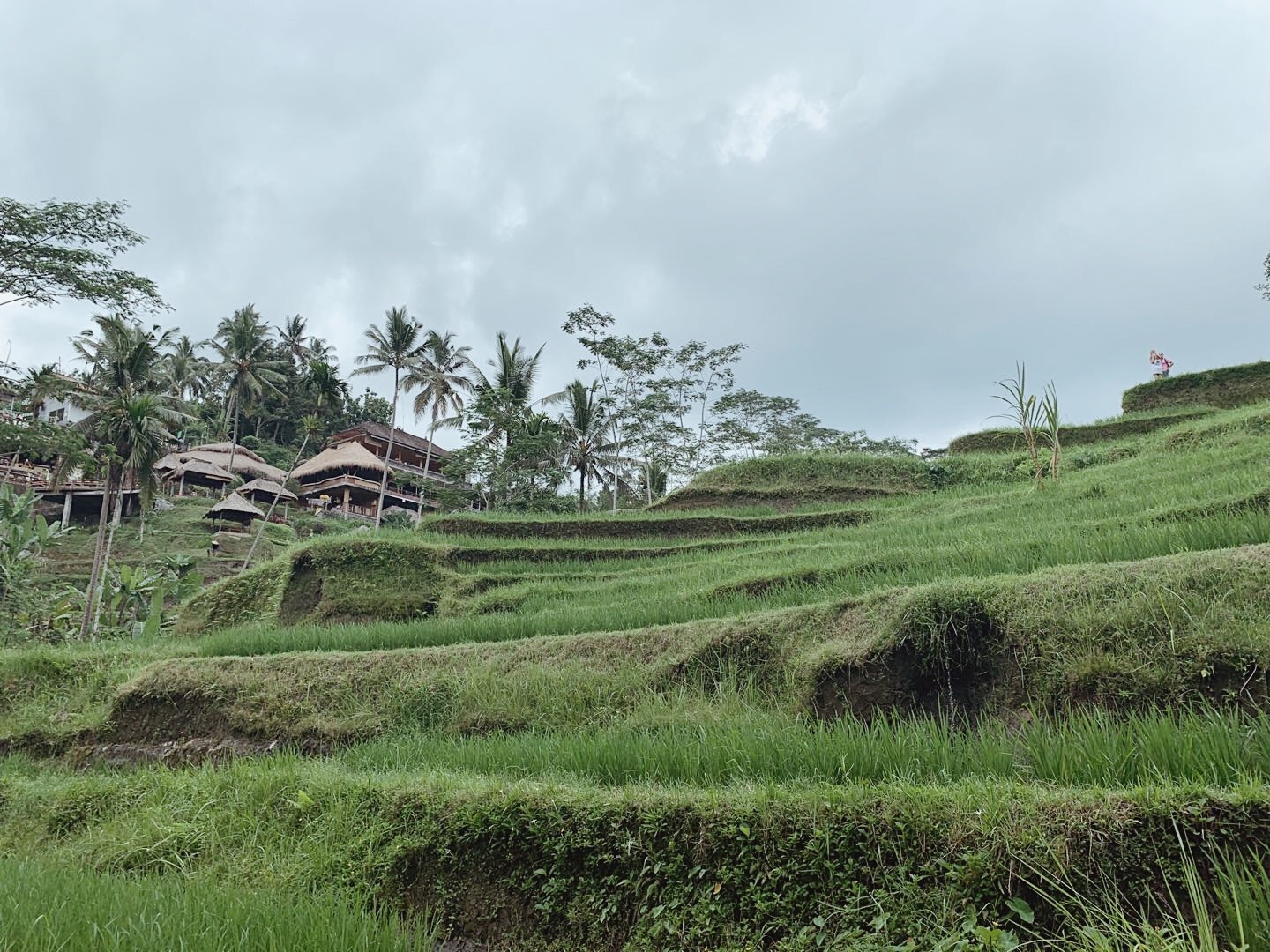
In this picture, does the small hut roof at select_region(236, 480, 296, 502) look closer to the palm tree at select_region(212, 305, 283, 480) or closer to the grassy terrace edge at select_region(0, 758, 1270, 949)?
the palm tree at select_region(212, 305, 283, 480)

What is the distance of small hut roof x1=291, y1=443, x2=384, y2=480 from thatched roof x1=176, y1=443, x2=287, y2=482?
1.20 m

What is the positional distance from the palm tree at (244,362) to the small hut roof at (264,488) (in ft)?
11.9

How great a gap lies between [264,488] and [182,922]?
3727 cm

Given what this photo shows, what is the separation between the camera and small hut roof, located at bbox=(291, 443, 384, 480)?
38.2m

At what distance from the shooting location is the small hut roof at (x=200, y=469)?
37.5m

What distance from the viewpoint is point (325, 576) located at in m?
11.8

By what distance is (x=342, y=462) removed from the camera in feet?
125

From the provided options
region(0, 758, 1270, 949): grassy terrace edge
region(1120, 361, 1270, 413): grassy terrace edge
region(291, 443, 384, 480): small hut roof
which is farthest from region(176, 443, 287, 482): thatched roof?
region(0, 758, 1270, 949): grassy terrace edge

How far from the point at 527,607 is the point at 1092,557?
6564 millimetres

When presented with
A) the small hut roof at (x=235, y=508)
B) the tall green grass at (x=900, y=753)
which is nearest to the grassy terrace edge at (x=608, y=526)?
the tall green grass at (x=900, y=753)

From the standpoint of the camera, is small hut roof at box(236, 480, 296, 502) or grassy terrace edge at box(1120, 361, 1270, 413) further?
small hut roof at box(236, 480, 296, 502)

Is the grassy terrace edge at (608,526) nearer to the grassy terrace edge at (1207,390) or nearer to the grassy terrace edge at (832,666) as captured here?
the grassy terrace edge at (832,666)

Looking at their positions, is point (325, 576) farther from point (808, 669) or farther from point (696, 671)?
point (808, 669)

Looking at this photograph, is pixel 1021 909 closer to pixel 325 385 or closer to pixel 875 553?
pixel 875 553
